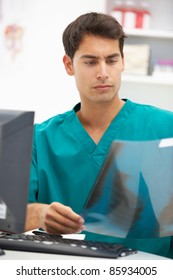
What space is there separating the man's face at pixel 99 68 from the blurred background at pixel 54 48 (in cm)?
215

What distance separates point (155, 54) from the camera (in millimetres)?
4344

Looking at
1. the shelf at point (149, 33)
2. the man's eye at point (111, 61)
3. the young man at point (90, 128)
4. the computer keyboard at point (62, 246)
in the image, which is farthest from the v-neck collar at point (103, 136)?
the shelf at point (149, 33)

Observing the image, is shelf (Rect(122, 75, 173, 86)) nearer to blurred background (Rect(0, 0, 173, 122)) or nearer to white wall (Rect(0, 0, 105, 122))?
Answer: blurred background (Rect(0, 0, 173, 122))

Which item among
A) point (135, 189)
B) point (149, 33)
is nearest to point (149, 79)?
point (149, 33)

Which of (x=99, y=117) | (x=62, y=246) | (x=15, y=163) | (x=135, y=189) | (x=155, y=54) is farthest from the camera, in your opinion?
(x=155, y=54)

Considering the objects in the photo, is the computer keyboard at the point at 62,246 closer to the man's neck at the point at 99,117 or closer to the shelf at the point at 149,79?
the man's neck at the point at 99,117

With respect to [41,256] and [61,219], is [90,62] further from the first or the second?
[41,256]

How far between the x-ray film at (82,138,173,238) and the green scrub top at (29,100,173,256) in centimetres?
34

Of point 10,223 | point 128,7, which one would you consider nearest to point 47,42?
point 128,7

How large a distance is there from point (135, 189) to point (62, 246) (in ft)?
0.82

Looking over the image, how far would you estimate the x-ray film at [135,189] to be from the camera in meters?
1.50

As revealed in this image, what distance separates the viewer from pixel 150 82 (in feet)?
13.6

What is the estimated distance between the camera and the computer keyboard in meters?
1.38
